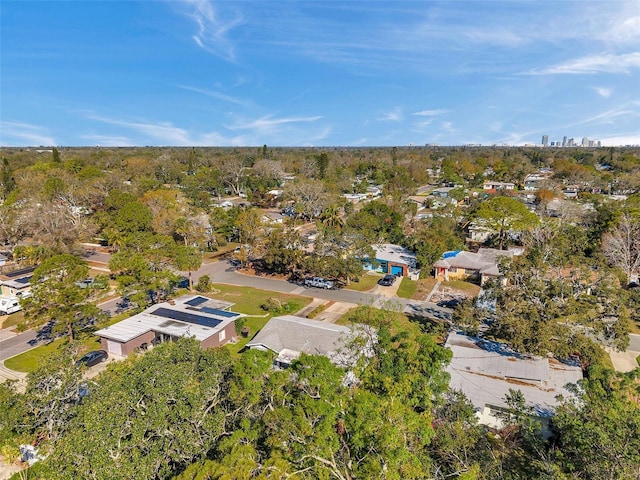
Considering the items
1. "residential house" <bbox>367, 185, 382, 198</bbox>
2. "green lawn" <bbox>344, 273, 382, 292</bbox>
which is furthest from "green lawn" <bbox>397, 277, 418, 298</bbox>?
"residential house" <bbox>367, 185, 382, 198</bbox>

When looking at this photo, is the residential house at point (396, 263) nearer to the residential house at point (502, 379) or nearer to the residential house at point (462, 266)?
the residential house at point (462, 266)

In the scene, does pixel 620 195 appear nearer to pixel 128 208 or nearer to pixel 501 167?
pixel 501 167

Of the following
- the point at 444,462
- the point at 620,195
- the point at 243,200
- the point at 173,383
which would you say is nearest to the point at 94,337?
→ the point at 173,383

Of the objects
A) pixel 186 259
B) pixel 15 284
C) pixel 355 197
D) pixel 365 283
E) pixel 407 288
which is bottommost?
pixel 407 288

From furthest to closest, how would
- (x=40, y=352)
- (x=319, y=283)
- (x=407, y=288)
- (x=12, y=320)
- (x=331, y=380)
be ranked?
1. (x=319, y=283)
2. (x=407, y=288)
3. (x=12, y=320)
4. (x=40, y=352)
5. (x=331, y=380)

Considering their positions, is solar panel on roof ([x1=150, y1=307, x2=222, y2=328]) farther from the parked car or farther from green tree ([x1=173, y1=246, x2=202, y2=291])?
the parked car

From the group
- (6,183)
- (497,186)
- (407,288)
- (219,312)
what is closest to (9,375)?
(219,312)

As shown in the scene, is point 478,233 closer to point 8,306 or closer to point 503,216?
point 503,216
